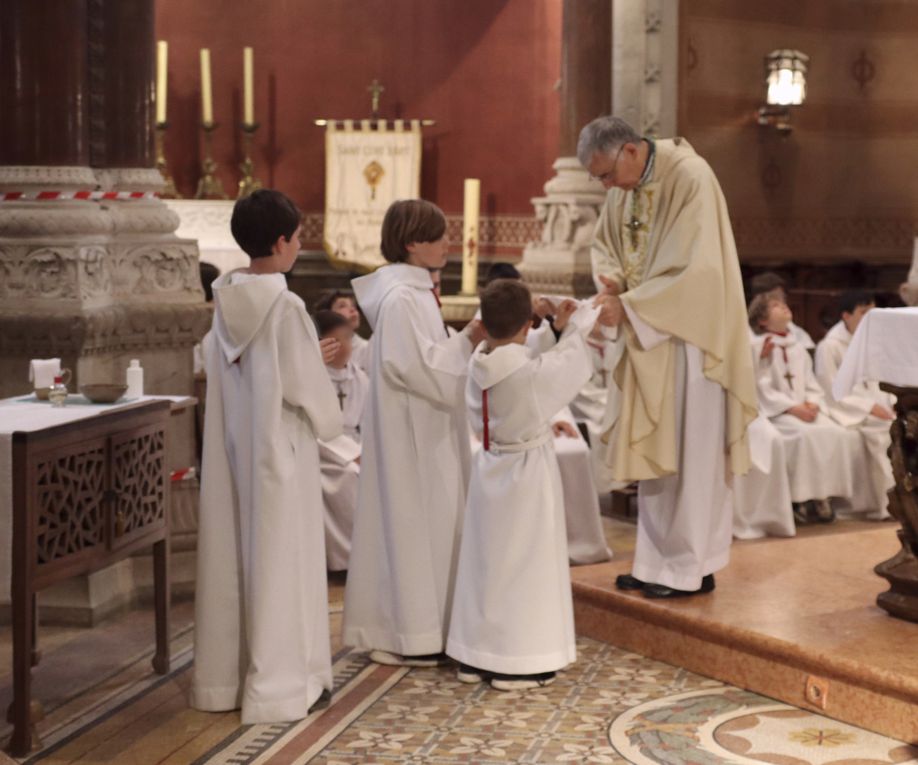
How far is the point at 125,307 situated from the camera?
6.28 meters

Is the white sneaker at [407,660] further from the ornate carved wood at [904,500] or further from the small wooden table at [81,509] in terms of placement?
the ornate carved wood at [904,500]

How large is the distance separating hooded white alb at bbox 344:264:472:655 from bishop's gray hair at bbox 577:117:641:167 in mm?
723

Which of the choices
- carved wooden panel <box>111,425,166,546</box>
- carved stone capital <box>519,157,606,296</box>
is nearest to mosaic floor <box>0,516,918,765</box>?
carved wooden panel <box>111,425,166,546</box>

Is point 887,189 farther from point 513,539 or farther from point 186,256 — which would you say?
point 513,539

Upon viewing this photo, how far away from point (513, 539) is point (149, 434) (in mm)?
1283

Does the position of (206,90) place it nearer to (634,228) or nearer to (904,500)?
(634,228)

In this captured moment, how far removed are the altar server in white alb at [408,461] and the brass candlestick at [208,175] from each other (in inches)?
280

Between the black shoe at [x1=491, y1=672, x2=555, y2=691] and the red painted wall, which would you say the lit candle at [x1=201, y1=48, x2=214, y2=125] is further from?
the black shoe at [x1=491, y1=672, x2=555, y2=691]

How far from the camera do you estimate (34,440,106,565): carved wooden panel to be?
4.65m

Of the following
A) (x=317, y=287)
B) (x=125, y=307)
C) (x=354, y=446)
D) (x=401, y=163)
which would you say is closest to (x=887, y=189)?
(x=401, y=163)

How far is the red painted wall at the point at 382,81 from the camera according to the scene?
39.9 feet

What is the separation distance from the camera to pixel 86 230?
20.3ft

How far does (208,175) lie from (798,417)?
599cm

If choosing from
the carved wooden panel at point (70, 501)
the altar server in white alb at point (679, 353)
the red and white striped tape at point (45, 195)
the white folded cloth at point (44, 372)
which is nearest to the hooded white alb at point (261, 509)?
the carved wooden panel at point (70, 501)
